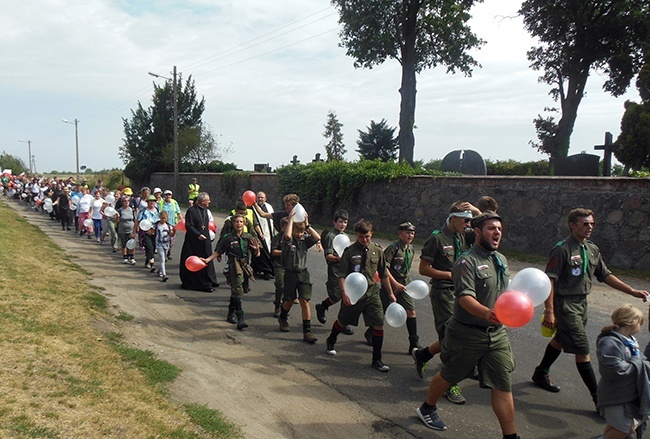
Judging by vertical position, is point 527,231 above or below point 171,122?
below

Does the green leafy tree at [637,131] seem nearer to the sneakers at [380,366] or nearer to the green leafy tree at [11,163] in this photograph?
the sneakers at [380,366]

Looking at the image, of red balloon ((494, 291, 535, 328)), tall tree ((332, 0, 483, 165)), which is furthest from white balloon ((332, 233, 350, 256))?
tall tree ((332, 0, 483, 165))

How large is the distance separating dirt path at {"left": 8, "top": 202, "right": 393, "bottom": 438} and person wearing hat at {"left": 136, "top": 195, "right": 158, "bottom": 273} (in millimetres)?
2544

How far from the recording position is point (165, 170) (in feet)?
144

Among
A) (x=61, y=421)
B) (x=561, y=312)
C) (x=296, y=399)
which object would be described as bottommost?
(x=296, y=399)

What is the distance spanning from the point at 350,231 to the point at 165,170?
29468mm

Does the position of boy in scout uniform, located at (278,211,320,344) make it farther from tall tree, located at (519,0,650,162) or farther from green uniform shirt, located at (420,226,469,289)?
tall tree, located at (519,0,650,162)

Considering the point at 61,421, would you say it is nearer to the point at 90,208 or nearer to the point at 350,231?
the point at 90,208

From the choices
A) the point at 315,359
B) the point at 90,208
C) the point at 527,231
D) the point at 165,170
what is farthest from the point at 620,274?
the point at 165,170

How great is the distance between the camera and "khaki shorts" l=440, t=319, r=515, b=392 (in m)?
3.79

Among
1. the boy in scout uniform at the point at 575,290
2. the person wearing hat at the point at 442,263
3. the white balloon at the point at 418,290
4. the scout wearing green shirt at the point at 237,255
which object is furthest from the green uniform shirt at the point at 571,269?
the scout wearing green shirt at the point at 237,255

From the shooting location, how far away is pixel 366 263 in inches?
226

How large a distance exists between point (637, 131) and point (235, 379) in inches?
1008

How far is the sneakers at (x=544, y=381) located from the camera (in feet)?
16.7
